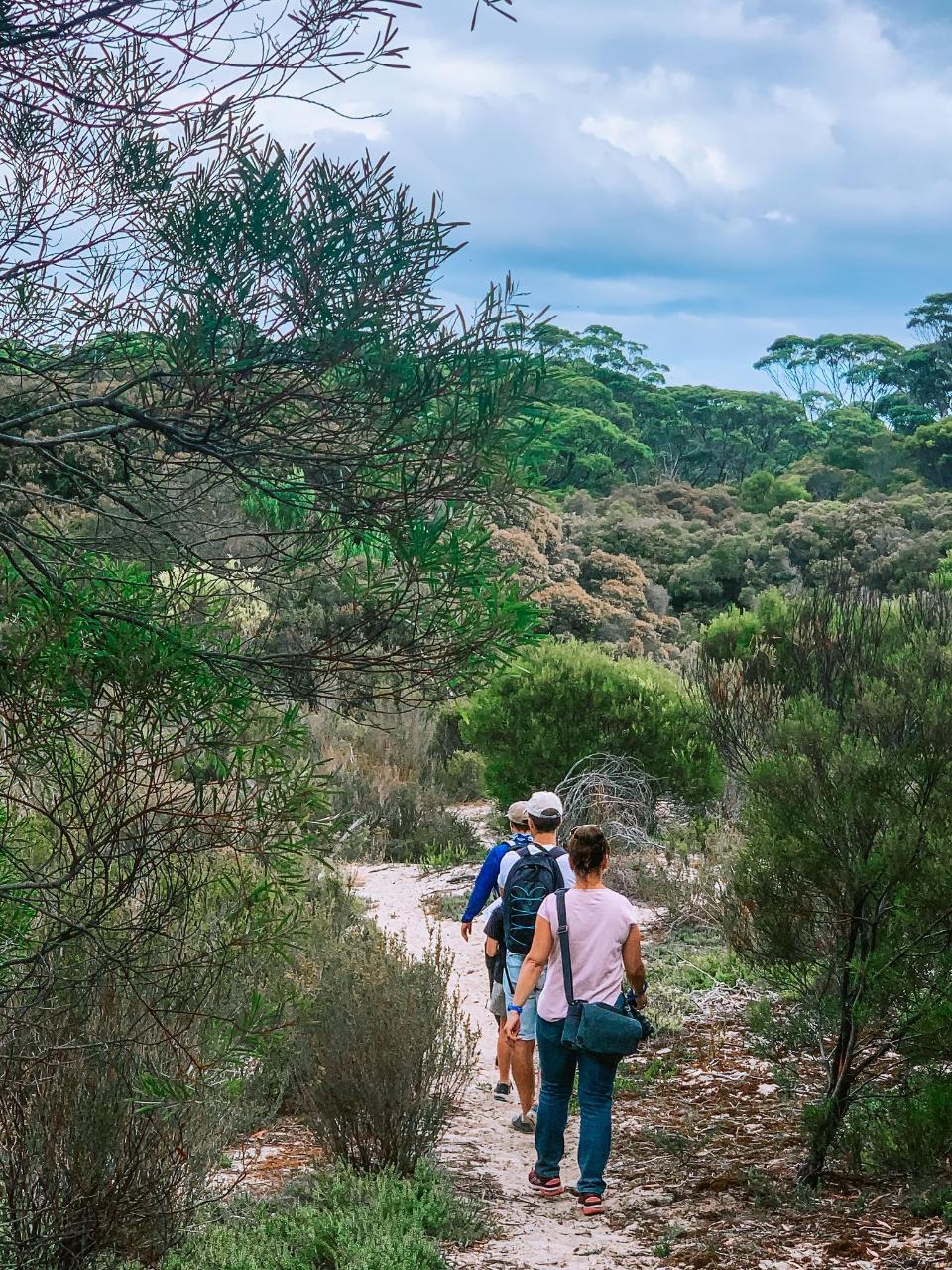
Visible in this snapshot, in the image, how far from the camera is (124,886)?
137 inches

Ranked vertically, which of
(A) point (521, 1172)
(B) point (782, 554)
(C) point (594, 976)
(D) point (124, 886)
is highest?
(B) point (782, 554)

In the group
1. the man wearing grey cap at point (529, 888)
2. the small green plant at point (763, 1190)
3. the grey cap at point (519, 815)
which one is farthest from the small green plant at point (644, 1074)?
the grey cap at point (519, 815)

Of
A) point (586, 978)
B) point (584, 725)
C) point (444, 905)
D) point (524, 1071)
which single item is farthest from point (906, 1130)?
point (584, 725)

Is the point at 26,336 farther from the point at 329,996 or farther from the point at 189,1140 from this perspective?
the point at 329,996

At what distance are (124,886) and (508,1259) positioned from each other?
235 centimetres

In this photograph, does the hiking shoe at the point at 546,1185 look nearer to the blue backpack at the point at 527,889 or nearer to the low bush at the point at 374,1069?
the low bush at the point at 374,1069

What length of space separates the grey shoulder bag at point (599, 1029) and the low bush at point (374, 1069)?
720mm

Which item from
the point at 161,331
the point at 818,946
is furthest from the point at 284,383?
the point at 818,946

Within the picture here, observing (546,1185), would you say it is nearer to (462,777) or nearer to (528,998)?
(528,998)

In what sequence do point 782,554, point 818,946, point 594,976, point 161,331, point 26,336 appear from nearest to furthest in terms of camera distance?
point 161,331 → point 26,336 → point 594,976 → point 818,946 → point 782,554

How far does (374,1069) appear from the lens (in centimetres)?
532

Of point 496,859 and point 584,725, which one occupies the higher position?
point 584,725

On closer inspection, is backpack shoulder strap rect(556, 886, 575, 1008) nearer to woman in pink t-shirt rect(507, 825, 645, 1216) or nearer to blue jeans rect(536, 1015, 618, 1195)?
woman in pink t-shirt rect(507, 825, 645, 1216)

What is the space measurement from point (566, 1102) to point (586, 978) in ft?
2.16
